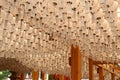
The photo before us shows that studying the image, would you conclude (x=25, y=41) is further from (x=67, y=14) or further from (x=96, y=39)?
(x=67, y=14)

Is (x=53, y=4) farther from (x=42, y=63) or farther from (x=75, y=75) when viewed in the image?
(x=42, y=63)

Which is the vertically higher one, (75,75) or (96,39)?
(96,39)

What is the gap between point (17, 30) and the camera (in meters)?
7.58

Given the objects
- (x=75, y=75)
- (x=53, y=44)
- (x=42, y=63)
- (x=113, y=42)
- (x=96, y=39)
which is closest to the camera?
(x=96, y=39)

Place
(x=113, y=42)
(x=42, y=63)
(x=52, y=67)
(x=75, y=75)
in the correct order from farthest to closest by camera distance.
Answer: (x=52, y=67) < (x=42, y=63) < (x=75, y=75) < (x=113, y=42)

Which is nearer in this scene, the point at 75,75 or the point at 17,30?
the point at 17,30

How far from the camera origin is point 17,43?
955cm

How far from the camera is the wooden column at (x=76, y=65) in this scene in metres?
8.76

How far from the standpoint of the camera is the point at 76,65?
8.86m

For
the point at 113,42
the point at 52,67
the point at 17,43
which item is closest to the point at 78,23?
the point at 113,42

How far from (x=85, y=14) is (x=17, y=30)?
2613mm

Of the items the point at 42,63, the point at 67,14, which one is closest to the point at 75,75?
the point at 67,14

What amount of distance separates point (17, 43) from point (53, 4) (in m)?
4.69

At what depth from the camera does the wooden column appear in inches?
345
